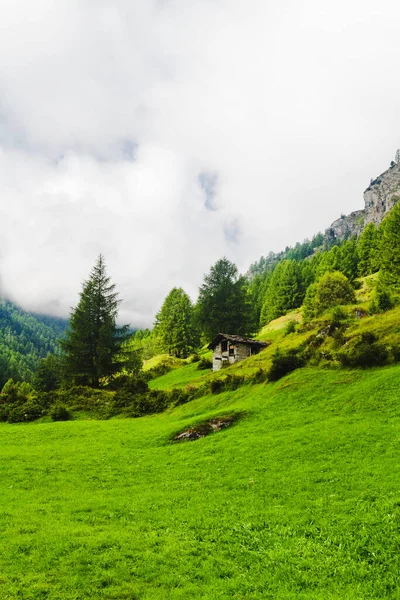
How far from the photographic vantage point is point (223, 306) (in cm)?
7256

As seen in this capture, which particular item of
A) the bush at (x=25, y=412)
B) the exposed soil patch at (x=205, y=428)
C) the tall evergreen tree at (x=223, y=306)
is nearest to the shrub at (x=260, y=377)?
the exposed soil patch at (x=205, y=428)

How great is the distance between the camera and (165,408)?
38.0m

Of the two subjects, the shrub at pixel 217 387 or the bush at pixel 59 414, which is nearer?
the shrub at pixel 217 387

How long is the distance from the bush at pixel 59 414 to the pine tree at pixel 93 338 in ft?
47.2

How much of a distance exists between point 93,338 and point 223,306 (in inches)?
1068

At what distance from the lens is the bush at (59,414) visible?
1501 inches

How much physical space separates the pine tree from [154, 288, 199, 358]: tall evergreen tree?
32935 millimetres

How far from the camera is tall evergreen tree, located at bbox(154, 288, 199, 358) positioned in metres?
91.2

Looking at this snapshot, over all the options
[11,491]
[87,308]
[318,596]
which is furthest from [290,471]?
[87,308]

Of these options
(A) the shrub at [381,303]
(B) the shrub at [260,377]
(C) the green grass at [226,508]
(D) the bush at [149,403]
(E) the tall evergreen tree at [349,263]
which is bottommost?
(C) the green grass at [226,508]

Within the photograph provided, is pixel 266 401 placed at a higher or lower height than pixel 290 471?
higher

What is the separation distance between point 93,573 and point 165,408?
27940 millimetres

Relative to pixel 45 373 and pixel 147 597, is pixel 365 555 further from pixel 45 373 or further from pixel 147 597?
pixel 45 373

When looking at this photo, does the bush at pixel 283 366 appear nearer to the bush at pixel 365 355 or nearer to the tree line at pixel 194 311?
the bush at pixel 365 355
